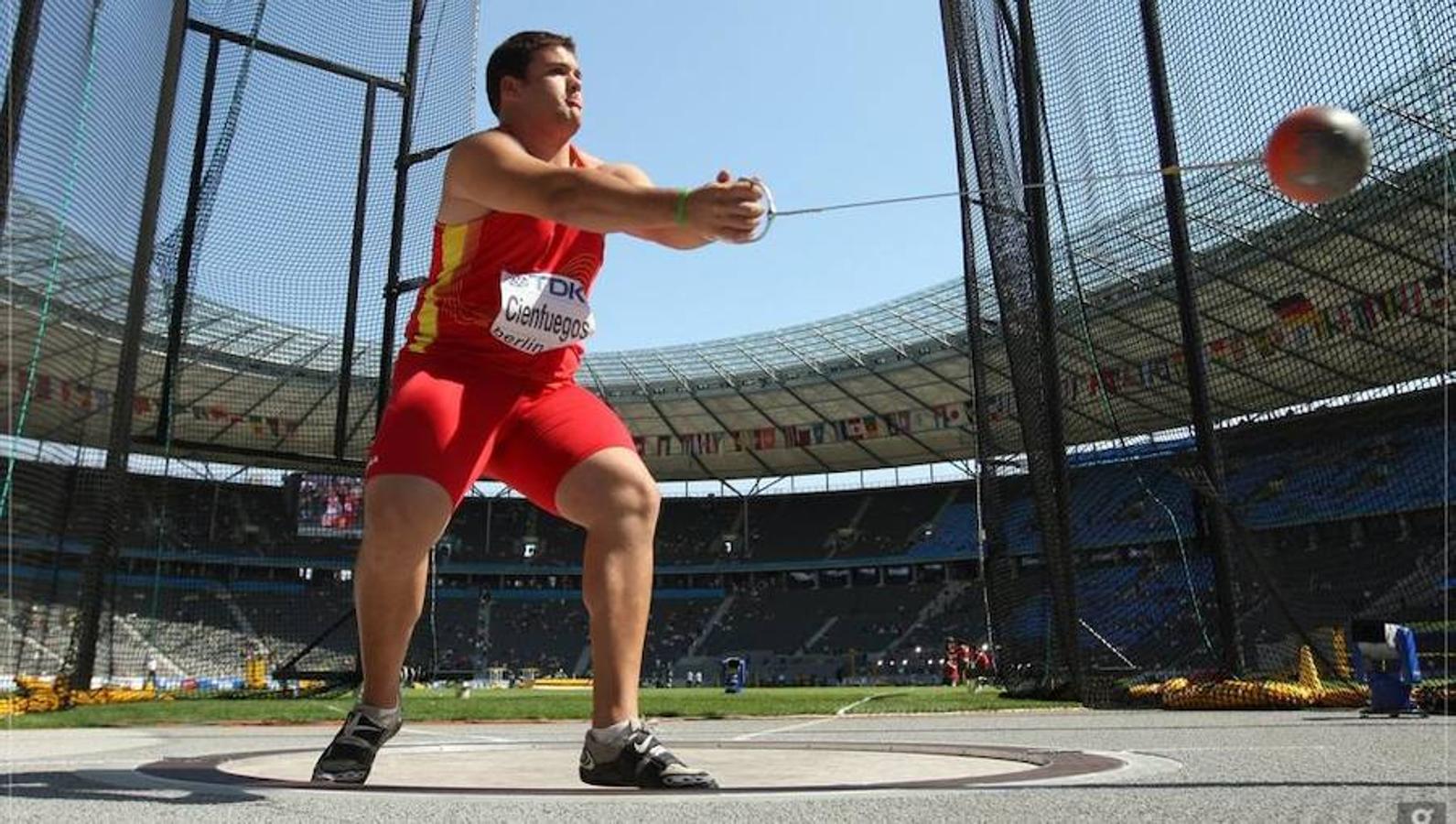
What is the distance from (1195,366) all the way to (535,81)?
5701 mm

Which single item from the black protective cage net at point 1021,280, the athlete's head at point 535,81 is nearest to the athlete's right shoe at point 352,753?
the athlete's head at point 535,81

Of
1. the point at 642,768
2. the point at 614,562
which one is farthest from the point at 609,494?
the point at 642,768

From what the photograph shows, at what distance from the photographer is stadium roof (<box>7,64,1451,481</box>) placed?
7.18 meters

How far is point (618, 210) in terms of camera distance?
2.30m

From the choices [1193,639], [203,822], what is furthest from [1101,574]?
[203,822]

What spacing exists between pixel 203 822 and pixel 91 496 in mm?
7042

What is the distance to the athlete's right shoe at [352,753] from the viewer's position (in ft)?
8.27

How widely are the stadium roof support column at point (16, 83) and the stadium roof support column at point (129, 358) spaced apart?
171 centimetres

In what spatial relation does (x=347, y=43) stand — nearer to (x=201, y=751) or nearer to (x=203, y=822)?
(x=201, y=751)

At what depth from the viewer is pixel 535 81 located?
107 inches

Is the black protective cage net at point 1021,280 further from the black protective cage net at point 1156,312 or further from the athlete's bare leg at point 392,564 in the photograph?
the athlete's bare leg at point 392,564

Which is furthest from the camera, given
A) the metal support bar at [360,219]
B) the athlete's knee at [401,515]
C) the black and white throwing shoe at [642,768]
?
the metal support bar at [360,219]

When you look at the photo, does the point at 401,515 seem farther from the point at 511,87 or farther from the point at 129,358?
the point at 129,358

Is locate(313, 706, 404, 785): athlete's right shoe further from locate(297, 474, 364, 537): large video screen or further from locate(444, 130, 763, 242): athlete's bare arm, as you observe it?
locate(297, 474, 364, 537): large video screen
